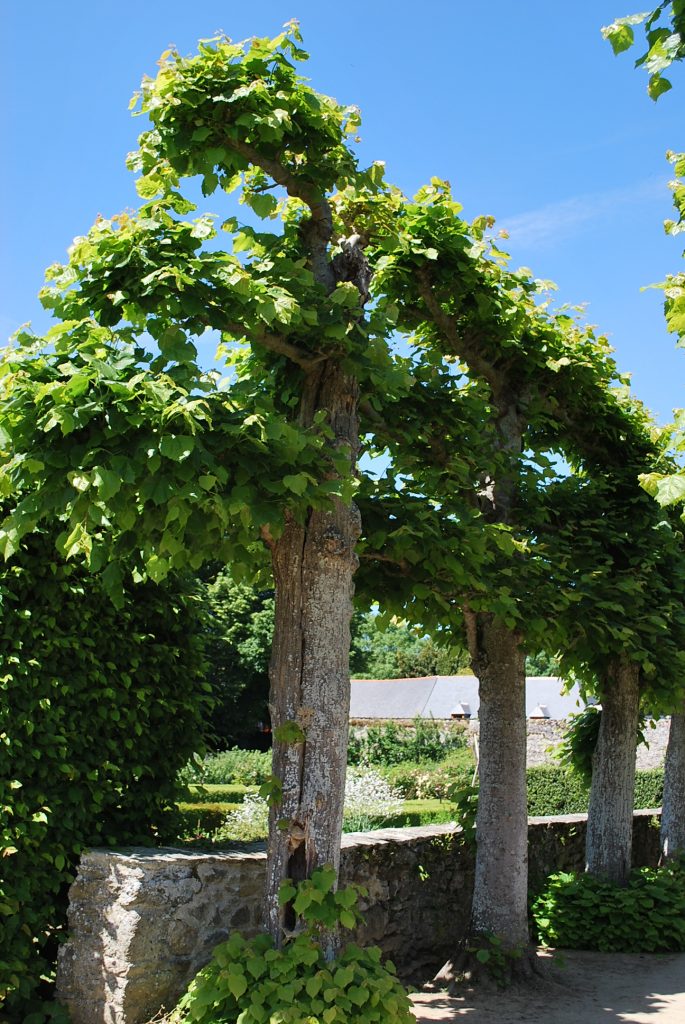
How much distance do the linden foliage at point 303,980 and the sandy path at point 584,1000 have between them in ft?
5.35

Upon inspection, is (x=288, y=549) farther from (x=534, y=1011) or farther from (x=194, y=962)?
(x=534, y=1011)

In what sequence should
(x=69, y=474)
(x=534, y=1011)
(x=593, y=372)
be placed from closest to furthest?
(x=69, y=474)
(x=534, y=1011)
(x=593, y=372)

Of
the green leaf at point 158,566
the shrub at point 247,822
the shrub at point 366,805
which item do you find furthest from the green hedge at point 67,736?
the shrub at point 366,805

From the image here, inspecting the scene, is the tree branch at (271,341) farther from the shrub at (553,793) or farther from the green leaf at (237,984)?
the shrub at (553,793)

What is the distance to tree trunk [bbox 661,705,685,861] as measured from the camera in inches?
397

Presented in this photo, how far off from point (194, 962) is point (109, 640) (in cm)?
197

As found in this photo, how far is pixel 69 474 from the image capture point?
4047 millimetres

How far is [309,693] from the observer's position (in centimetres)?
501

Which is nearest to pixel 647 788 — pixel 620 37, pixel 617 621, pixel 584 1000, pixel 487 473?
pixel 617 621

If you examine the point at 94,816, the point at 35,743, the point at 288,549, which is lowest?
the point at 94,816

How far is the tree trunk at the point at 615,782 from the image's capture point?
29.1ft

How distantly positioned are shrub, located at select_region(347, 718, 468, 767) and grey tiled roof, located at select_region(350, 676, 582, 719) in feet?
15.5

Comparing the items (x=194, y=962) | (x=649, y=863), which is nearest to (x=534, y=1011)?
(x=194, y=962)

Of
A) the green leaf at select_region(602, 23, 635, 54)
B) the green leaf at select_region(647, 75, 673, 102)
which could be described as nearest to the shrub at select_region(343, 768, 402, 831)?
the green leaf at select_region(647, 75, 673, 102)
